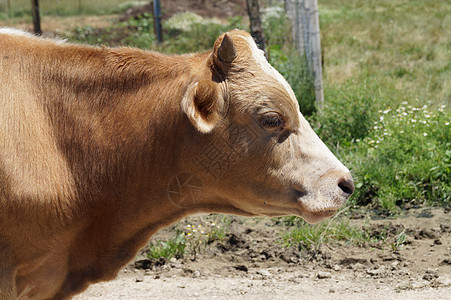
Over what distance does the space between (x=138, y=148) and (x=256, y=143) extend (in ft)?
2.20

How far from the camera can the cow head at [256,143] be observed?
136 inches

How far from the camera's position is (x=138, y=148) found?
3539 millimetres

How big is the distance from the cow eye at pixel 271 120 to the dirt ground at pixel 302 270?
2.10 meters

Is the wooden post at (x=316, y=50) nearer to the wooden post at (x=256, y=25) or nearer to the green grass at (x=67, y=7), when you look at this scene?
the wooden post at (x=256, y=25)

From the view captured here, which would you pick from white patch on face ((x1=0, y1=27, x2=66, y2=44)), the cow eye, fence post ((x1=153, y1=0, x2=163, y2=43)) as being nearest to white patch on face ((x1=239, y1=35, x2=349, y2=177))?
the cow eye

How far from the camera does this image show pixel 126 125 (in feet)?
11.6

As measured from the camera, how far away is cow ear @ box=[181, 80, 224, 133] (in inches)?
134

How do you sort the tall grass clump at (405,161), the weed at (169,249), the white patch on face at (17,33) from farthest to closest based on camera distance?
the tall grass clump at (405,161) → the weed at (169,249) → the white patch on face at (17,33)

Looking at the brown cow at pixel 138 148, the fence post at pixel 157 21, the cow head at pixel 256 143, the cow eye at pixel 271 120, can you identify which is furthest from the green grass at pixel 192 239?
the fence post at pixel 157 21

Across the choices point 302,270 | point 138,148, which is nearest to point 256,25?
point 302,270

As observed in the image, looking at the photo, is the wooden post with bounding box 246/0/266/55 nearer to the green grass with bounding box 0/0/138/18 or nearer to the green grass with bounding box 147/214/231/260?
the green grass with bounding box 147/214/231/260

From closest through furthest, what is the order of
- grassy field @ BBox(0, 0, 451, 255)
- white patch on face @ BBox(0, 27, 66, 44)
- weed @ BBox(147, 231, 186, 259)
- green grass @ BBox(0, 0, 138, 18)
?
white patch on face @ BBox(0, 27, 66, 44), weed @ BBox(147, 231, 186, 259), grassy field @ BBox(0, 0, 451, 255), green grass @ BBox(0, 0, 138, 18)

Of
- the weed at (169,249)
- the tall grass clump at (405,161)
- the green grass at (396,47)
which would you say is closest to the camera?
the weed at (169,249)

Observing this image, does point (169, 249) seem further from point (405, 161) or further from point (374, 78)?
point (374, 78)
